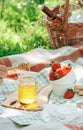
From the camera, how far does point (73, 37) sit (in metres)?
3.30

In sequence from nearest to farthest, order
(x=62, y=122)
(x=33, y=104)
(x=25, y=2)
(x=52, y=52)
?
(x=62, y=122) → (x=33, y=104) → (x=52, y=52) → (x=25, y=2)

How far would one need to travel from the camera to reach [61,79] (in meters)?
2.16

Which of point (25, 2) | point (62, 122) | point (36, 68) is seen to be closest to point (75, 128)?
point (62, 122)

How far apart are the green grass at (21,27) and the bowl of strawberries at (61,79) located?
1.26 metres

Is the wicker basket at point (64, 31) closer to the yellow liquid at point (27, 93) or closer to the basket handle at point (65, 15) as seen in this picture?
the basket handle at point (65, 15)

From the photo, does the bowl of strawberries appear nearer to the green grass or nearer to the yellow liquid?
the yellow liquid

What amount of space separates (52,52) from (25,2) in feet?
4.74

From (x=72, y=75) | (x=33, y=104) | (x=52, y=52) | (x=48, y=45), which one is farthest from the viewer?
(x=48, y=45)

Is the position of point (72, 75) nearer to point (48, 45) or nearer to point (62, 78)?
point (62, 78)

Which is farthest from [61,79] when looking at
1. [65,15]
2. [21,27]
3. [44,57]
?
[21,27]

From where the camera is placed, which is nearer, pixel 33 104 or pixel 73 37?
pixel 33 104

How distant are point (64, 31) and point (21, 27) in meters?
0.86

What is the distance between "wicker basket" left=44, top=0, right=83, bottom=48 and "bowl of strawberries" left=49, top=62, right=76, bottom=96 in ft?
3.40

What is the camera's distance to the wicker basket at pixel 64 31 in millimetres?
3230
